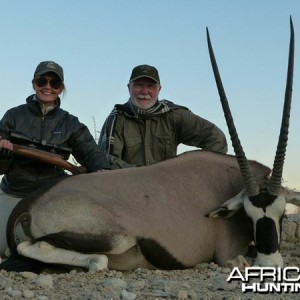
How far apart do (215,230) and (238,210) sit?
0.24 m

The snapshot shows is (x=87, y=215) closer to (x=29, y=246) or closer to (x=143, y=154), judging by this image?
(x=29, y=246)

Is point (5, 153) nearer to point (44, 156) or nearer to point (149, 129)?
point (44, 156)

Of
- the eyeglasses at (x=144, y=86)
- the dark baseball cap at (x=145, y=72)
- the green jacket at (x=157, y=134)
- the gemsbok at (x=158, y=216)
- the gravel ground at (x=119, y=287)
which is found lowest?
the gravel ground at (x=119, y=287)

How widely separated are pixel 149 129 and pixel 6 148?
2000mm

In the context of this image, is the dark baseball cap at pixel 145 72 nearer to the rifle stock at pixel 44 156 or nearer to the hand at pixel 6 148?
the rifle stock at pixel 44 156

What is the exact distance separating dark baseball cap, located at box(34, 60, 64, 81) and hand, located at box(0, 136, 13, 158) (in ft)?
2.92

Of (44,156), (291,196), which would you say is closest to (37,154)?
(44,156)

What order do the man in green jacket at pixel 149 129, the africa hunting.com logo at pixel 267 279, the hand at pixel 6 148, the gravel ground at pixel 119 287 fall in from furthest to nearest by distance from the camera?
1. the man in green jacket at pixel 149 129
2. the hand at pixel 6 148
3. the africa hunting.com logo at pixel 267 279
4. the gravel ground at pixel 119 287

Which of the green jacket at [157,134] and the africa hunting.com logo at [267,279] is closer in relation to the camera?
the africa hunting.com logo at [267,279]

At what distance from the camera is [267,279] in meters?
4.28

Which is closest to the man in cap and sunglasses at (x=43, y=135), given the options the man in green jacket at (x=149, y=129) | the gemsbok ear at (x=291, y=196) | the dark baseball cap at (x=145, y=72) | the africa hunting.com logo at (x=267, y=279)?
the man in green jacket at (x=149, y=129)

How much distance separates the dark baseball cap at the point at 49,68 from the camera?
6439mm

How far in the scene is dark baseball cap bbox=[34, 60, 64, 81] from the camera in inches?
253

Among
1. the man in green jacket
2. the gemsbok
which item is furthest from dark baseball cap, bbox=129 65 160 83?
the gemsbok
